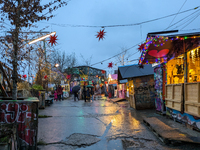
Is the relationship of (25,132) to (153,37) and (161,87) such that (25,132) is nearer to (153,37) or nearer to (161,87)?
(153,37)

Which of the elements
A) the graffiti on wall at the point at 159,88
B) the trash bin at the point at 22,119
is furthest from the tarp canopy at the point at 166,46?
the trash bin at the point at 22,119

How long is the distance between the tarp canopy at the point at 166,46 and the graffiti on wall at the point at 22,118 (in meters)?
5.15

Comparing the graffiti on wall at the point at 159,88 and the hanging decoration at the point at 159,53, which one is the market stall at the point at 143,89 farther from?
the hanging decoration at the point at 159,53

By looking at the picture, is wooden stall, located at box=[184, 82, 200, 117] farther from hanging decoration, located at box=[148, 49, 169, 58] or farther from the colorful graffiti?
hanging decoration, located at box=[148, 49, 169, 58]

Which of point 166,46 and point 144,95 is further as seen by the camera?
point 144,95

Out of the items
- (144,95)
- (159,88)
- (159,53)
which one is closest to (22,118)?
(159,53)

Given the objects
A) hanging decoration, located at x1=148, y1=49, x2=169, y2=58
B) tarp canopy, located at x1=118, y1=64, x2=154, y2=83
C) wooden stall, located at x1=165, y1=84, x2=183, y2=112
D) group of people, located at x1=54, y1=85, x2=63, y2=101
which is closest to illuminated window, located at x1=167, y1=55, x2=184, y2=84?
hanging decoration, located at x1=148, y1=49, x2=169, y2=58

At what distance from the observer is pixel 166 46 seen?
7.85m

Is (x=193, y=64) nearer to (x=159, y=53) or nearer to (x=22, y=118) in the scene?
(x=159, y=53)

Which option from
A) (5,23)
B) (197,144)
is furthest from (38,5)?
(197,144)

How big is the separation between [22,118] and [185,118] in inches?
221

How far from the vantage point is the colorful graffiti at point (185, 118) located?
5688 mm

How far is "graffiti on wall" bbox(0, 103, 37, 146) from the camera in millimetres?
4203

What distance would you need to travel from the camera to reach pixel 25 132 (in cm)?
425
